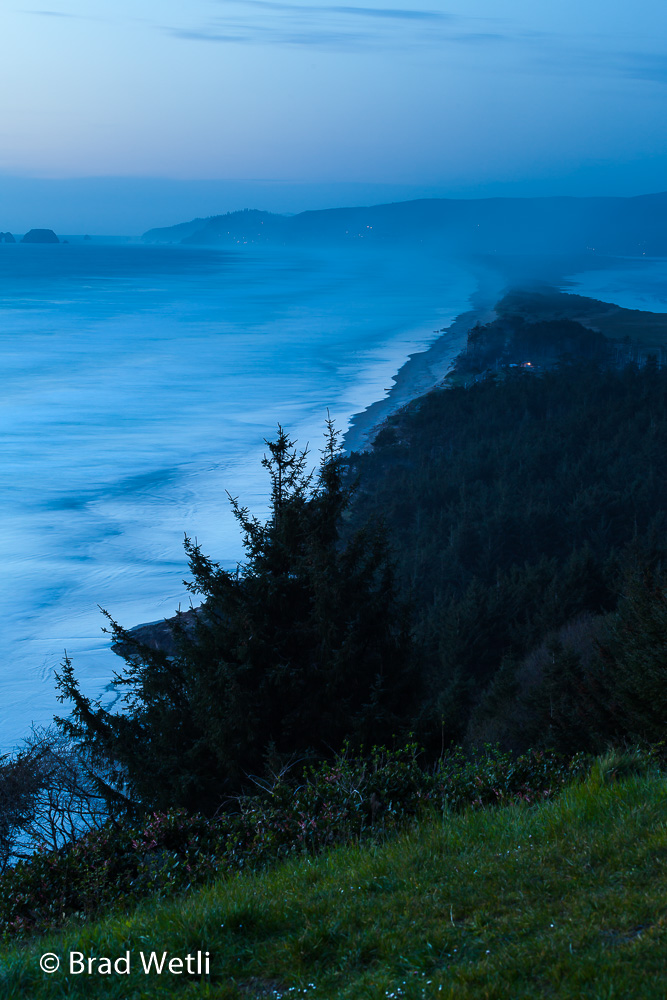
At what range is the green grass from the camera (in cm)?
348

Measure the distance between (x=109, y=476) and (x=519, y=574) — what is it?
26.4 m

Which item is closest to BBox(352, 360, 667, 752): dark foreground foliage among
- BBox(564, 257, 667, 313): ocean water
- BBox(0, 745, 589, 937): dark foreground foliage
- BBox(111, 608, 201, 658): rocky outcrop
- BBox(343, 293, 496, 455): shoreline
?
BBox(343, 293, 496, 455): shoreline

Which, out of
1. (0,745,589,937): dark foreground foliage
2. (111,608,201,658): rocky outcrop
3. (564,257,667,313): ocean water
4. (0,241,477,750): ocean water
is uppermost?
(564,257,667,313): ocean water

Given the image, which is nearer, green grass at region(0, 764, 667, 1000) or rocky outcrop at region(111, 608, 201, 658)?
green grass at region(0, 764, 667, 1000)

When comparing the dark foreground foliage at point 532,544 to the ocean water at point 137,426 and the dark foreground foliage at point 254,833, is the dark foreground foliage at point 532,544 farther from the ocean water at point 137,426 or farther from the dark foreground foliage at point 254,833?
the ocean water at point 137,426

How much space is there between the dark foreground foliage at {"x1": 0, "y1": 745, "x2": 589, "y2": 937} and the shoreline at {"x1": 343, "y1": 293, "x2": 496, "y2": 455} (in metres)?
37.2

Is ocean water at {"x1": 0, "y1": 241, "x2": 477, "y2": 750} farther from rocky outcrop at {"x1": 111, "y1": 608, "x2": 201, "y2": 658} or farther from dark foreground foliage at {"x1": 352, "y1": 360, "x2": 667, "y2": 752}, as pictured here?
dark foreground foliage at {"x1": 352, "y1": 360, "x2": 667, "y2": 752}

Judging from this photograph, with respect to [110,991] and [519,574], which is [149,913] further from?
[519,574]

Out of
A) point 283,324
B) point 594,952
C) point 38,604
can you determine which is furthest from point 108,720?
point 283,324

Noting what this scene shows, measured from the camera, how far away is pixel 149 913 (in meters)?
4.69

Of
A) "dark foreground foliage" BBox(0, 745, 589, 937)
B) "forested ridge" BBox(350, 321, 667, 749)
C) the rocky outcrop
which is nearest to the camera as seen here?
"dark foreground foliage" BBox(0, 745, 589, 937)

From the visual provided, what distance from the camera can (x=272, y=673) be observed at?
34.3 ft

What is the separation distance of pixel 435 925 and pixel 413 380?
63806 millimetres

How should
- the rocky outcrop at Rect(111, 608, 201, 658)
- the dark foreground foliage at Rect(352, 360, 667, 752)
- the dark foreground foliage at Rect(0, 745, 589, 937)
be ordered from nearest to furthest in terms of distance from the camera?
the dark foreground foliage at Rect(0, 745, 589, 937), the dark foreground foliage at Rect(352, 360, 667, 752), the rocky outcrop at Rect(111, 608, 201, 658)
